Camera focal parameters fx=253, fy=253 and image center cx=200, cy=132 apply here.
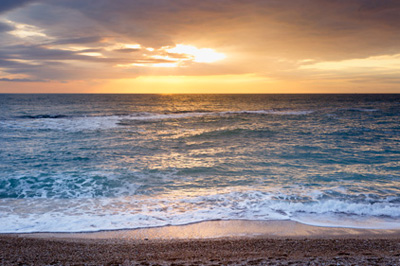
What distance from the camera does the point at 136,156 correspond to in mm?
15281

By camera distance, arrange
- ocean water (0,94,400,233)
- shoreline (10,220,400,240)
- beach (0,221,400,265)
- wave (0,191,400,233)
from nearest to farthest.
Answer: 1. beach (0,221,400,265)
2. shoreline (10,220,400,240)
3. wave (0,191,400,233)
4. ocean water (0,94,400,233)

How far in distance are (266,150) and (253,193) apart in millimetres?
7778

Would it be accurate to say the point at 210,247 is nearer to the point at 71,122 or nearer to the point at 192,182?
the point at 192,182

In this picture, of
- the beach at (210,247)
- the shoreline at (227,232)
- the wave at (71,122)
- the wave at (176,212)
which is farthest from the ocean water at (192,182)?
the wave at (71,122)

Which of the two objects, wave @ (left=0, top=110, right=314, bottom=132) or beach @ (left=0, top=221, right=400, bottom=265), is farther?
wave @ (left=0, top=110, right=314, bottom=132)

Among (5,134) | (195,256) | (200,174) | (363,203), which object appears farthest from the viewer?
(5,134)

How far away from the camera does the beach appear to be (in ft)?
16.1

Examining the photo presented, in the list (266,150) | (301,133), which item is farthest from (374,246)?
(301,133)

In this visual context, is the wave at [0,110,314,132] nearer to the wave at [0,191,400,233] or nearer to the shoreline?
the wave at [0,191,400,233]

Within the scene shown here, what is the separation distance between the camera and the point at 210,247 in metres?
5.57

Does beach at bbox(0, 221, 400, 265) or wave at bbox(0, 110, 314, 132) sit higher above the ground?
wave at bbox(0, 110, 314, 132)

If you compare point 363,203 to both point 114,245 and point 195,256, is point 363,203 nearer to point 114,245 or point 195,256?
point 195,256

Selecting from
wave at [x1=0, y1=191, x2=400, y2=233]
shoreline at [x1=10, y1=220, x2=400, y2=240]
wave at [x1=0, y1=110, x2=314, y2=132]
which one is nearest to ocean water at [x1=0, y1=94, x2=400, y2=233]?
wave at [x1=0, y1=191, x2=400, y2=233]

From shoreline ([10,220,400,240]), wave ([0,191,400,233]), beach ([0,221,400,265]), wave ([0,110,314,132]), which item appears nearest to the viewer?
beach ([0,221,400,265])
